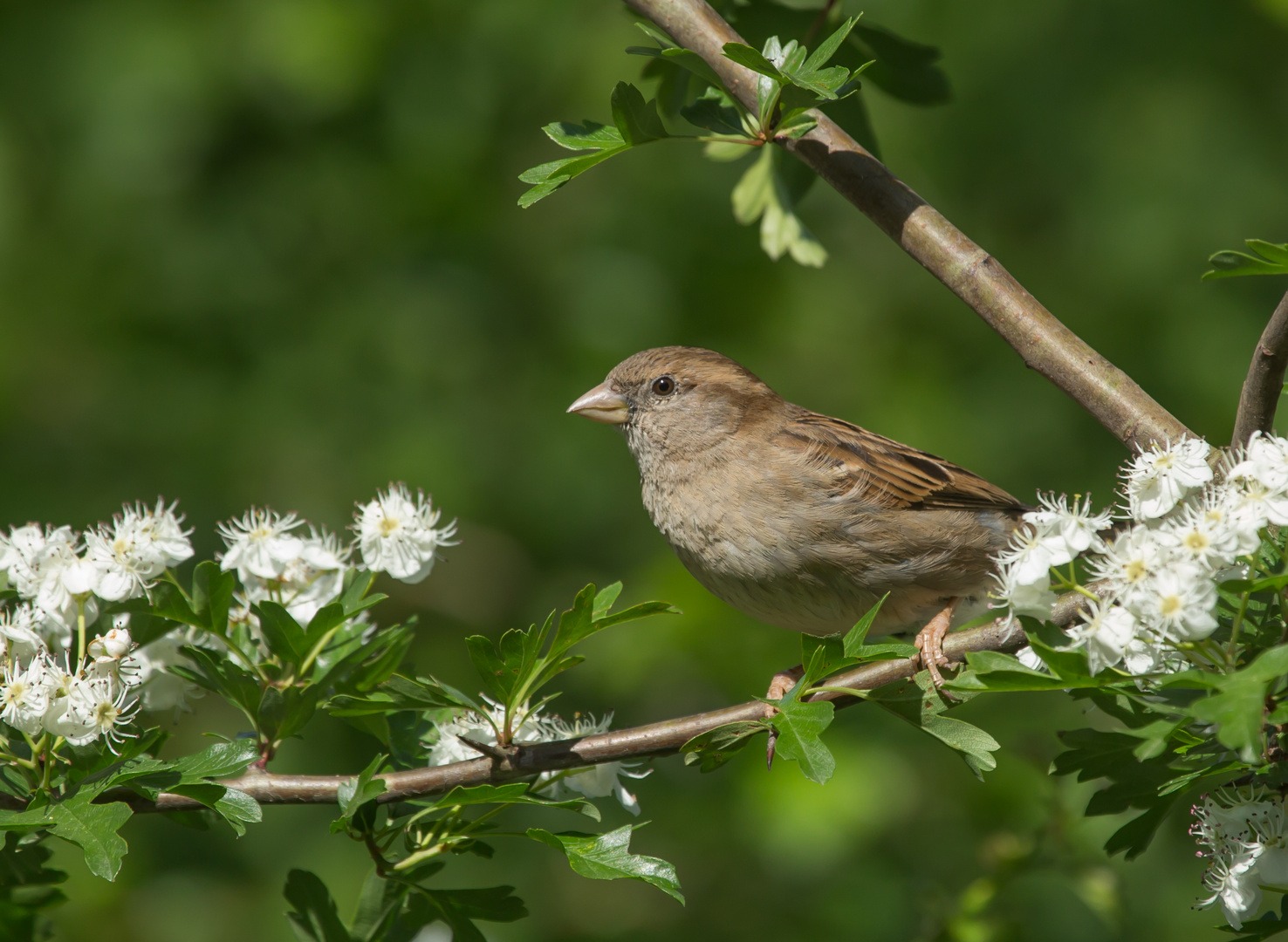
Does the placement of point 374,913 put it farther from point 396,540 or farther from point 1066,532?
point 1066,532

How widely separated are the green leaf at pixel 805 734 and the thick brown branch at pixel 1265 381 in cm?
81

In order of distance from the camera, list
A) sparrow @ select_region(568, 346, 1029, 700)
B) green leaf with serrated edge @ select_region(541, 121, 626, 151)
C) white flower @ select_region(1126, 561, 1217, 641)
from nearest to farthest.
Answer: white flower @ select_region(1126, 561, 1217, 641)
green leaf with serrated edge @ select_region(541, 121, 626, 151)
sparrow @ select_region(568, 346, 1029, 700)

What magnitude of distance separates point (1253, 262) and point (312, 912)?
2.00 meters

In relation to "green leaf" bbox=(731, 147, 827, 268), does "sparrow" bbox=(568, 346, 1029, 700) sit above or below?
below

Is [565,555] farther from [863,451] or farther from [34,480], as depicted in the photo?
Answer: [863,451]

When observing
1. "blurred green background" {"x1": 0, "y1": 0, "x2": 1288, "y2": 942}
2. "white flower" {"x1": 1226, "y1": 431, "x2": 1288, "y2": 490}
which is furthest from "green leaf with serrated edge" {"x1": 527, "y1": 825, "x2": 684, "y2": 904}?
"blurred green background" {"x1": 0, "y1": 0, "x2": 1288, "y2": 942}

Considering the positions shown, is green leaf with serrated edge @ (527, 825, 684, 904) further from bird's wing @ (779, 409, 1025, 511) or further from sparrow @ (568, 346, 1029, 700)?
bird's wing @ (779, 409, 1025, 511)

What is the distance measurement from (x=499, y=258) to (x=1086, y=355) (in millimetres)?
6056

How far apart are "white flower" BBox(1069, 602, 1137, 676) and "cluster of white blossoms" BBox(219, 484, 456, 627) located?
4.36 feet

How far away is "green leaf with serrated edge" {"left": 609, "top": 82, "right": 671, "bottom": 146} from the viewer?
216cm

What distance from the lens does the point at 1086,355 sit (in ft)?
7.62

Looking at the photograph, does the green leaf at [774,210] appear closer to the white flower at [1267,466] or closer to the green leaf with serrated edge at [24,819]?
the white flower at [1267,466]

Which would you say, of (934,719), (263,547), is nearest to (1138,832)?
(934,719)

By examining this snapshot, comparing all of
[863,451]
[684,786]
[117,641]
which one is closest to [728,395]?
[863,451]
